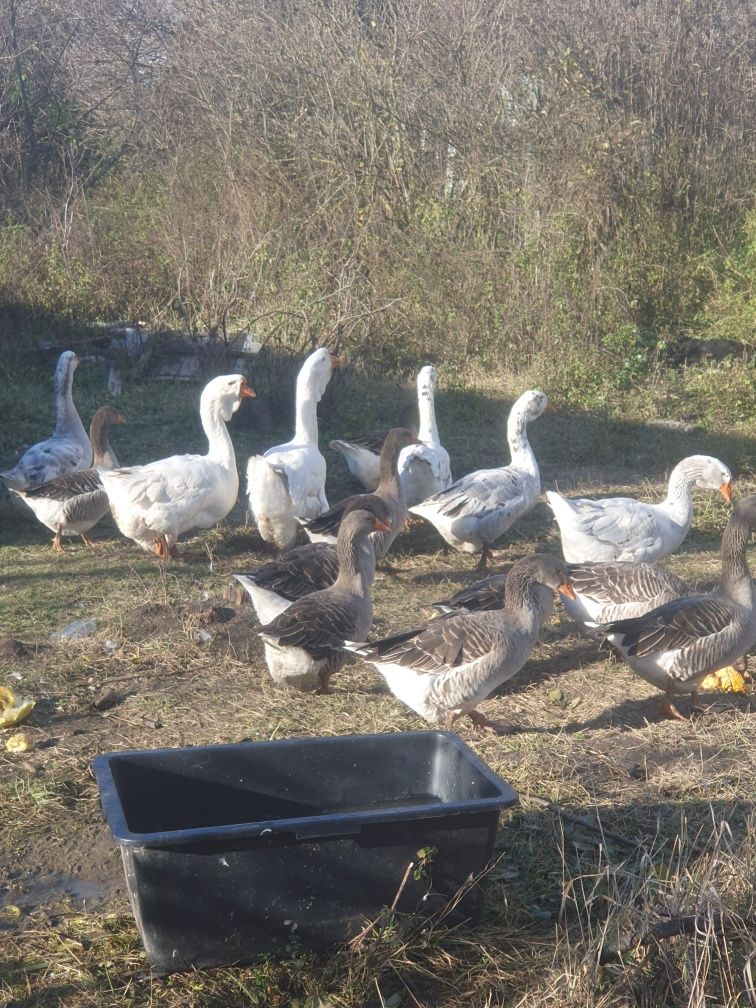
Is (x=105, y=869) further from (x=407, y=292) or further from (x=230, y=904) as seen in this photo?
(x=407, y=292)

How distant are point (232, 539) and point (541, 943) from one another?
5506 mm

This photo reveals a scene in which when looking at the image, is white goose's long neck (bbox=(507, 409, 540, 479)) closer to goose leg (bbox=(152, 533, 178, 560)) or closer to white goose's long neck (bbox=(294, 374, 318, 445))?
white goose's long neck (bbox=(294, 374, 318, 445))

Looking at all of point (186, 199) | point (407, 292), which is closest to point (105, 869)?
point (407, 292)

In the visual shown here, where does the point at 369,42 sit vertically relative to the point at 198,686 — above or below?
above

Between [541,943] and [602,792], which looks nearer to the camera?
[541,943]

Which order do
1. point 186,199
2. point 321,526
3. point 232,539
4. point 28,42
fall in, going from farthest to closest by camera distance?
point 28,42, point 186,199, point 232,539, point 321,526

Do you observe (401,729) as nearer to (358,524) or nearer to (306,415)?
(358,524)

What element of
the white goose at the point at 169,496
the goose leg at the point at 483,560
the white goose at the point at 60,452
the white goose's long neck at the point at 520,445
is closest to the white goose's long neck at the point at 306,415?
the white goose at the point at 169,496

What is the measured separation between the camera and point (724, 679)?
587cm

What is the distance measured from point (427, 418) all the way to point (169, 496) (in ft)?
9.22

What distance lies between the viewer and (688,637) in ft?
17.5

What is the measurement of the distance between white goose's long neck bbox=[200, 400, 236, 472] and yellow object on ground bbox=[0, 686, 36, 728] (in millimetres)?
3220

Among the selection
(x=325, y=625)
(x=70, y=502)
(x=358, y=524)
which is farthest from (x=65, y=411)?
(x=325, y=625)

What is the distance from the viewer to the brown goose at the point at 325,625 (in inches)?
210
